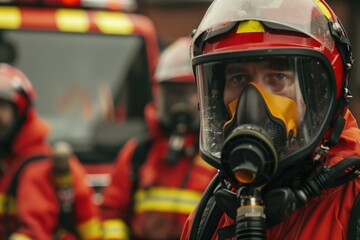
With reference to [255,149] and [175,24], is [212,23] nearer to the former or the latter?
[255,149]

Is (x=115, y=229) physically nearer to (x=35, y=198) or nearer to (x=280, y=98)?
(x=35, y=198)

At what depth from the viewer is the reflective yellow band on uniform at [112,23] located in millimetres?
7535

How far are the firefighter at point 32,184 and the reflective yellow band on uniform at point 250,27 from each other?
2.71m

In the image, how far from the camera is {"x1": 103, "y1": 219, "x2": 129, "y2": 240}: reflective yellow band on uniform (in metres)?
5.47

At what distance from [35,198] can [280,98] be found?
2.84m

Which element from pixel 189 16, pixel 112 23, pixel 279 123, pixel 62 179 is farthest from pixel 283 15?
pixel 189 16

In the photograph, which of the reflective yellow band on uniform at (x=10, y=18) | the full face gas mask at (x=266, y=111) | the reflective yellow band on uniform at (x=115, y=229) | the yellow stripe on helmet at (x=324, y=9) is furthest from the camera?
the reflective yellow band on uniform at (x=10, y=18)

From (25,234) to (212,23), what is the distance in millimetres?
2694

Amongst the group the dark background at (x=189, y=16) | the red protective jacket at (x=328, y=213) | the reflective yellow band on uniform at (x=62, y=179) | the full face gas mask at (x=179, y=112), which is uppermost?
the red protective jacket at (x=328, y=213)

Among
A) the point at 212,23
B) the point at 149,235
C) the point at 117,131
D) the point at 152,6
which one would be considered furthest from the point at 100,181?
the point at 152,6

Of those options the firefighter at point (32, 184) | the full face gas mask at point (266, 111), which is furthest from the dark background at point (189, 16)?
the full face gas mask at point (266, 111)

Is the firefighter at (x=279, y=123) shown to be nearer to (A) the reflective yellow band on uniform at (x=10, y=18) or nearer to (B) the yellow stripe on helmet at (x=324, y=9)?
(B) the yellow stripe on helmet at (x=324, y=9)

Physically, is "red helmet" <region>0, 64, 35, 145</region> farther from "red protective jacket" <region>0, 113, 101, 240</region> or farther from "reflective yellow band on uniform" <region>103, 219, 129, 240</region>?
"reflective yellow band on uniform" <region>103, 219, 129, 240</region>

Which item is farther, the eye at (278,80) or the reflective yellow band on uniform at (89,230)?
the reflective yellow band on uniform at (89,230)
